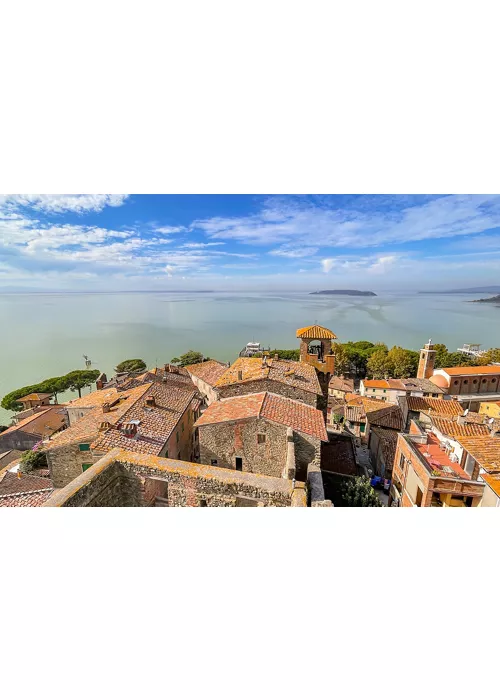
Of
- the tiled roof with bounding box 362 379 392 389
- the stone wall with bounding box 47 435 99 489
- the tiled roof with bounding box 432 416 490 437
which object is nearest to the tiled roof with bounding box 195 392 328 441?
the stone wall with bounding box 47 435 99 489

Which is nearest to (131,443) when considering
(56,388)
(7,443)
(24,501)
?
(24,501)

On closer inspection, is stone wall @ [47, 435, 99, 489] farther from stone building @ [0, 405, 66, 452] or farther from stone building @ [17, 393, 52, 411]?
stone building @ [17, 393, 52, 411]

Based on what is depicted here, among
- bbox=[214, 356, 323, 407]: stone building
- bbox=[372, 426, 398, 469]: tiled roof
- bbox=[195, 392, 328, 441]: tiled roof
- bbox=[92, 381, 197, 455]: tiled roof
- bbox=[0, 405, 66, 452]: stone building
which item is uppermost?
bbox=[214, 356, 323, 407]: stone building

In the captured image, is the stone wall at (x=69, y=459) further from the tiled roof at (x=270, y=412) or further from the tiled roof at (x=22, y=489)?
the tiled roof at (x=270, y=412)

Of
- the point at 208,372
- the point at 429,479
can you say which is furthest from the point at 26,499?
the point at 208,372

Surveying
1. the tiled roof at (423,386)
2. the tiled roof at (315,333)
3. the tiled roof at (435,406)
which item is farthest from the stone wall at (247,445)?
the tiled roof at (423,386)

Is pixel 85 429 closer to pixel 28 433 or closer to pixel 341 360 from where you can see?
pixel 28 433

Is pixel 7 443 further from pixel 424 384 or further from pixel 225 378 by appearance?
pixel 424 384
